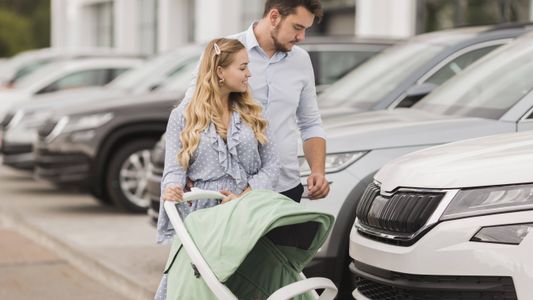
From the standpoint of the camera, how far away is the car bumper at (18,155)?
13680mm

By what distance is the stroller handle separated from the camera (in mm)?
4531

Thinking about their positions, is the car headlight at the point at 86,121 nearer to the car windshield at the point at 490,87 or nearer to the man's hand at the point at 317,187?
the car windshield at the point at 490,87

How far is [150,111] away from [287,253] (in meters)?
6.84

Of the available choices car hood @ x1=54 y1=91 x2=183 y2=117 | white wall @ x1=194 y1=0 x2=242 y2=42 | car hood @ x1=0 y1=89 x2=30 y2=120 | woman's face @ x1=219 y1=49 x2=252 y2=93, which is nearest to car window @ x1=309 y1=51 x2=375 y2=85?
car hood @ x1=54 y1=91 x2=183 y2=117

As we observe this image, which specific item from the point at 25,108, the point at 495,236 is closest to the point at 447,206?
the point at 495,236

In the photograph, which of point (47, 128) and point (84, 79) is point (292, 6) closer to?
point (47, 128)

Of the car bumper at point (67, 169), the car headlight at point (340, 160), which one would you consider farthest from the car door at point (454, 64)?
the car bumper at point (67, 169)

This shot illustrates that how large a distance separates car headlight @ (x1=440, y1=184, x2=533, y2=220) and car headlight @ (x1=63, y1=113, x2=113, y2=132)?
727 centimetres

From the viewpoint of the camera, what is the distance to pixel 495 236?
14.4 feet

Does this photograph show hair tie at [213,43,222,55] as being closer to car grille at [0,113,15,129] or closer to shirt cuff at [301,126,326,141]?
shirt cuff at [301,126,326,141]

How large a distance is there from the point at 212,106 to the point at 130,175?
6.96 metres

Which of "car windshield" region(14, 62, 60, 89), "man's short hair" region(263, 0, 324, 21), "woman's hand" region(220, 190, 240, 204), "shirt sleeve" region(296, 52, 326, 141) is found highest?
"man's short hair" region(263, 0, 324, 21)

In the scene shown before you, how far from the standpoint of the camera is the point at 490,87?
671 cm

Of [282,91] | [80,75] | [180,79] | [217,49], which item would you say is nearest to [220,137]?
[217,49]
